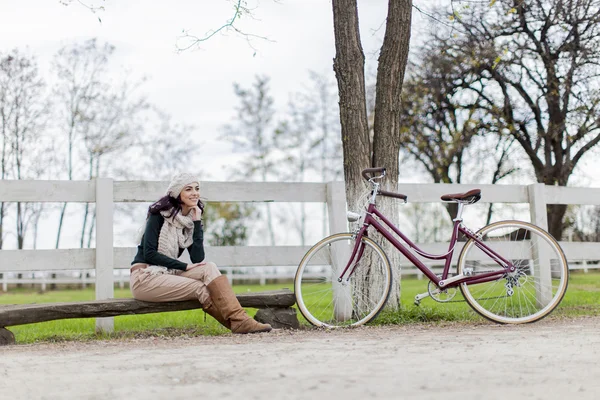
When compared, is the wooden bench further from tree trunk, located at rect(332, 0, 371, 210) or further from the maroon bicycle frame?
tree trunk, located at rect(332, 0, 371, 210)

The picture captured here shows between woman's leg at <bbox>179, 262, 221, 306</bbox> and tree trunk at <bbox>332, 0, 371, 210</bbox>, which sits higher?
tree trunk at <bbox>332, 0, 371, 210</bbox>

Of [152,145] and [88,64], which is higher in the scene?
[88,64]

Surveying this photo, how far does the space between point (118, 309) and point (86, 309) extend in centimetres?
22

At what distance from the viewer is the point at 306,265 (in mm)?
5305

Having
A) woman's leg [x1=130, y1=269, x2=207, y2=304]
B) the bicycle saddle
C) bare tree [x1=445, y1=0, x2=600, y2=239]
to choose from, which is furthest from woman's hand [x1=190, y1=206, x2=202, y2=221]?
bare tree [x1=445, y1=0, x2=600, y2=239]

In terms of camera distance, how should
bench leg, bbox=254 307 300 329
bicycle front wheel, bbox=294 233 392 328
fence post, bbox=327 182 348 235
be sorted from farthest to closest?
fence post, bbox=327 182 348 235 → bicycle front wheel, bbox=294 233 392 328 → bench leg, bbox=254 307 300 329

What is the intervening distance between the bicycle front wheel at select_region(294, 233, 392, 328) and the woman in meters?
0.70

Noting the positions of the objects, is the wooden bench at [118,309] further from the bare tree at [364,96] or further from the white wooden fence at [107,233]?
the bare tree at [364,96]

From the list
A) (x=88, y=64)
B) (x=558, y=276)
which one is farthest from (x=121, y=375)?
(x=88, y=64)

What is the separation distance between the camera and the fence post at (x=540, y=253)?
255 inches

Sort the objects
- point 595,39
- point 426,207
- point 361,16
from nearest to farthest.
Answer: point 361,16, point 595,39, point 426,207

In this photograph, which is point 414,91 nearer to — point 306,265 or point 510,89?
point 510,89

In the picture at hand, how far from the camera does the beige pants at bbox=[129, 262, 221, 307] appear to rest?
485 cm

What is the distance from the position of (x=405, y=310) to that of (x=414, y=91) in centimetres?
1257
